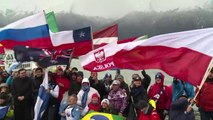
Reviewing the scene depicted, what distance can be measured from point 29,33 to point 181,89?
3.44 m

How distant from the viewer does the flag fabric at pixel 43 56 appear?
336 inches

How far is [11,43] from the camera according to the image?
9.28 meters

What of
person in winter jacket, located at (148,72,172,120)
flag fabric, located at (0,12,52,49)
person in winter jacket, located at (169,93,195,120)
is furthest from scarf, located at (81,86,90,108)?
person in winter jacket, located at (169,93,195,120)

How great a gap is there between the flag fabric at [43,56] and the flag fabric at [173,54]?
207 cm

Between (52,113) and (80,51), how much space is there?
1512mm

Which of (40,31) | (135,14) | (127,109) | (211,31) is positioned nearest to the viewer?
(211,31)

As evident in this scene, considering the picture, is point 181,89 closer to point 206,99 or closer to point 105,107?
point 206,99

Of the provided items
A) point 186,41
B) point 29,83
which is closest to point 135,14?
point 29,83

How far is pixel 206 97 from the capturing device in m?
7.64

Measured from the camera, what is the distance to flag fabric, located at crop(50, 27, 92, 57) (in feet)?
30.0

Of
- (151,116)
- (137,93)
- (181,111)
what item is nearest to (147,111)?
(151,116)

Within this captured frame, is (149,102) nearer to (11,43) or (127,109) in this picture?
(127,109)

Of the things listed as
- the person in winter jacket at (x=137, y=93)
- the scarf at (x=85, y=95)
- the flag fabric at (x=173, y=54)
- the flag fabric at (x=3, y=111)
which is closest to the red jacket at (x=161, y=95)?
the person in winter jacket at (x=137, y=93)

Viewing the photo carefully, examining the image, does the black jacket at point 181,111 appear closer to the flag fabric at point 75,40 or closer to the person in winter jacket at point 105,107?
the person in winter jacket at point 105,107
